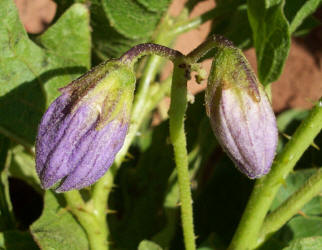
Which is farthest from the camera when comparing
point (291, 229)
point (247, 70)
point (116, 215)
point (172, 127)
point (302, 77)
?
point (302, 77)

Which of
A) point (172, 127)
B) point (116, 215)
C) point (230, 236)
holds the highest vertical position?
point (172, 127)

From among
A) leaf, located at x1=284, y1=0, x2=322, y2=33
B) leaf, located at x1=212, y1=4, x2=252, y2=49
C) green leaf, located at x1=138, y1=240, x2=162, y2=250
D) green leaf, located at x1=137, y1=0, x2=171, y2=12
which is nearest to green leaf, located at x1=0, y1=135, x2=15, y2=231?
green leaf, located at x1=138, y1=240, x2=162, y2=250

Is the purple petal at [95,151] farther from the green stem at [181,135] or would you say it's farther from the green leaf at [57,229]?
the green leaf at [57,229]

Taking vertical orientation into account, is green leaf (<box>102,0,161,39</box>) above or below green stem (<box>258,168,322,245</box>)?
above

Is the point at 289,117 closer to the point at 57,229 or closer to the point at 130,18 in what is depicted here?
the point at 130,18

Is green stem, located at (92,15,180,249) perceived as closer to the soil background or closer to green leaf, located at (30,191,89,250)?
green leaf, located at (30,191,89,250)

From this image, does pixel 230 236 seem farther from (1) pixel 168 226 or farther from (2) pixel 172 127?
(2) pixel 172 127

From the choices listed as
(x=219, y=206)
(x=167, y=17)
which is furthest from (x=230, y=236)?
(x=167, y=17)

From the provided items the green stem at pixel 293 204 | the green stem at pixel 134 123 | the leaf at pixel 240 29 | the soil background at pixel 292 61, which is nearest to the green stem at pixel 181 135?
the green stem at pixel 293 204
